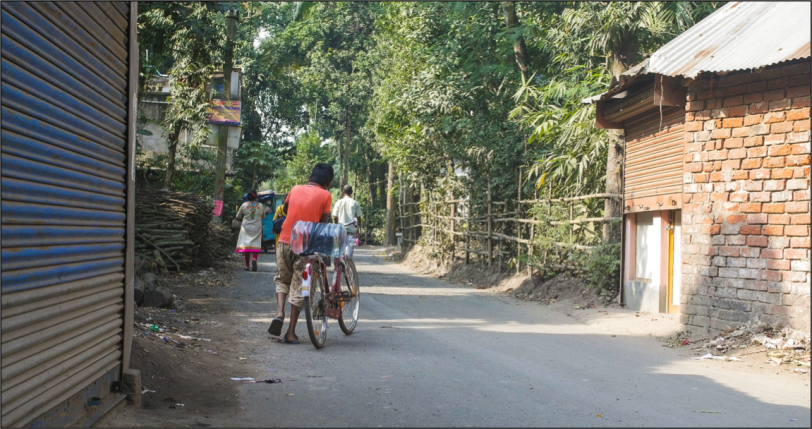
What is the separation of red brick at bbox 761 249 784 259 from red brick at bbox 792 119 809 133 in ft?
4.32

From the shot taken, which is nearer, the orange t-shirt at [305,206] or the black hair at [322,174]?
the orange t-shirt at [305,206]

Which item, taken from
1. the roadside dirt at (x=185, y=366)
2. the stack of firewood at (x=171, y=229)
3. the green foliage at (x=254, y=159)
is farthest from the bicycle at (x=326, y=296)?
the green foliage at (x=254, y=159)

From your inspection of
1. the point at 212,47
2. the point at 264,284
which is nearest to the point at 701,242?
the point at 264,284

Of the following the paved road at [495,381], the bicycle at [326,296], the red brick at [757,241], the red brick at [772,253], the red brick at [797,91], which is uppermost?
the red brick at [797,91]

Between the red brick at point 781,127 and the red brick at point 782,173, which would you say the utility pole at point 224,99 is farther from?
the red brick at point 782,173

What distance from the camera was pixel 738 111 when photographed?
325 inches

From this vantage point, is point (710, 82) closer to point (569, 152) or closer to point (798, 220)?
point (798, 220)

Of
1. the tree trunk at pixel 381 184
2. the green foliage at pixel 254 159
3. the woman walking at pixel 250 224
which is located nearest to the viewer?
the woman walking at pixel 250 224

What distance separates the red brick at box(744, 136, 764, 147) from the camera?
796 cm

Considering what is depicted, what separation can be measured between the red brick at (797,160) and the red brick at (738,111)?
0.82 metres

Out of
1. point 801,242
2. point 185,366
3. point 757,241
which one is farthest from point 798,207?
point 185,366

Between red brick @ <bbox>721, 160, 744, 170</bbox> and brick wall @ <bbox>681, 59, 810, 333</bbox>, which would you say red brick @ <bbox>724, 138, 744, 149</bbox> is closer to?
brick wall @ <bbox>681, 59, 810, 333</bbox>

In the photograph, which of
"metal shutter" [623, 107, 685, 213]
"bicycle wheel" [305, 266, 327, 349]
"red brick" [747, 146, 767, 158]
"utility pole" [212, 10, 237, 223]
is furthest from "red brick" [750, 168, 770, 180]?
"utility pole" [212, 10, 237, 223]

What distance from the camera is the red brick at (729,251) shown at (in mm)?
8242
